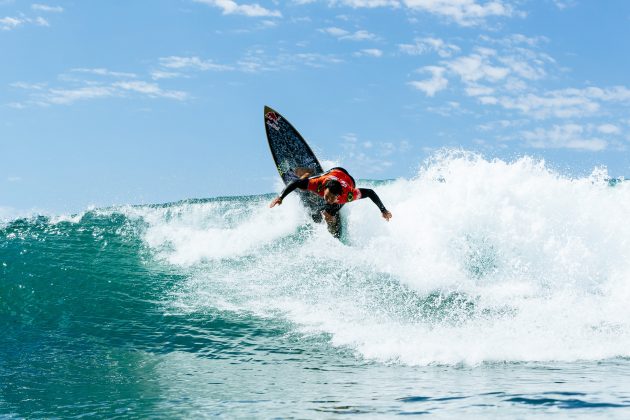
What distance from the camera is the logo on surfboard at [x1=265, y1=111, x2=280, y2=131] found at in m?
10.6

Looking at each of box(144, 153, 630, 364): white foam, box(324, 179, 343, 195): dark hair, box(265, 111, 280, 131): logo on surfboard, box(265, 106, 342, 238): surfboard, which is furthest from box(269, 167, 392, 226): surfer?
box(265, 111, 280, 131): logo on surfboard

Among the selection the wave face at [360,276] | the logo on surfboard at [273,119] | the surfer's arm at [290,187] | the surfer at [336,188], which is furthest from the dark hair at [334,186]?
the logo on surfboard at [273,119]

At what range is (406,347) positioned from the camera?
17.7 ft

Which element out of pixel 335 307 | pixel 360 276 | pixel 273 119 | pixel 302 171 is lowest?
pixel 335 307

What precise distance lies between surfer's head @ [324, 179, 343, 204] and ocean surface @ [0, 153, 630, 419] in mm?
1165

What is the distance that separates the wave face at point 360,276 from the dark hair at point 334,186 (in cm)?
123

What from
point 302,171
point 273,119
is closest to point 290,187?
point 302,171

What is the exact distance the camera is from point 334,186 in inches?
307

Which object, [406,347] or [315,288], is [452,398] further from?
[315,288]

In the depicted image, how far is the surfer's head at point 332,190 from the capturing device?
777 centimetres

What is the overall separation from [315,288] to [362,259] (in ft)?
3.70

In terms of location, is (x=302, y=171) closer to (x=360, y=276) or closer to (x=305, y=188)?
(x=305, y=188)

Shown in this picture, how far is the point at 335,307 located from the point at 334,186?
5.76 ft

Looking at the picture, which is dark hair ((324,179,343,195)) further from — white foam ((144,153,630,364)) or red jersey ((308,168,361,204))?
white foam ((144,153,630,364))
